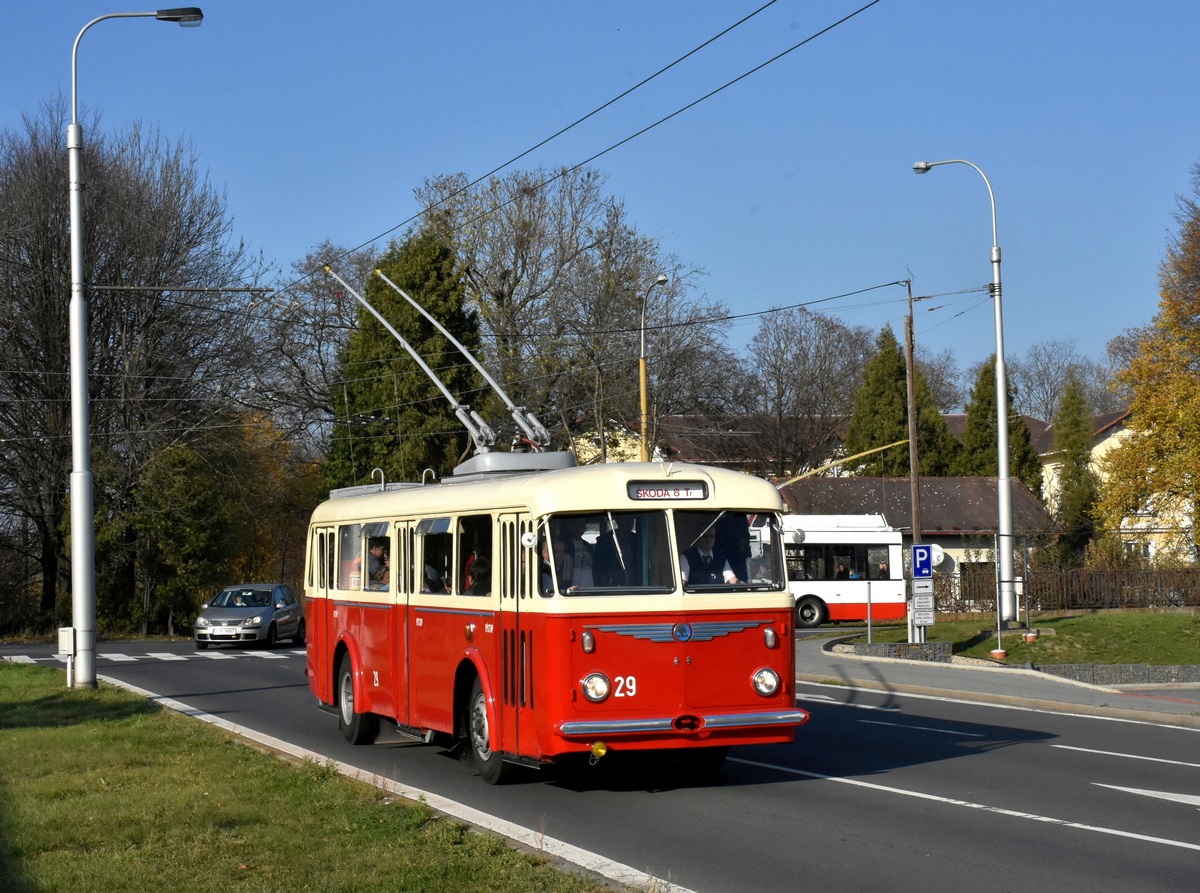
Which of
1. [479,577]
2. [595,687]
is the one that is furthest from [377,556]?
[595,687]

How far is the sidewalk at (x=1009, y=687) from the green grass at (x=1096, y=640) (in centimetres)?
242

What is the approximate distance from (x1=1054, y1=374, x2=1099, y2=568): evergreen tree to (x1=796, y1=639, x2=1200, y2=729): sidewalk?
113 ft

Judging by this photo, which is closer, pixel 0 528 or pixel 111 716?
pixel 111 716

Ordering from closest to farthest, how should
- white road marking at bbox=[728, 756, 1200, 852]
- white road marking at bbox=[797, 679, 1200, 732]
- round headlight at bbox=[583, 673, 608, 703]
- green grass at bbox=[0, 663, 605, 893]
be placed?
green grass at bbox=[0, 663, 605, 893], white road marking at bbox=[728, 756, 1200, 852], round headlight at bbox=[583, 673, 608, 703], white road marking at bbox=[797, 679, 1200, 732]

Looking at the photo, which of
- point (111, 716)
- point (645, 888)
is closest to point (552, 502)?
point (645, 888)

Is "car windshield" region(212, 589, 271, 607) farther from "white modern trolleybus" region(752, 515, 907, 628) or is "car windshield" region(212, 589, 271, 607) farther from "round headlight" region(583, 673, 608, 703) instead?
"round headlight" region(583, 673, 608, 703)

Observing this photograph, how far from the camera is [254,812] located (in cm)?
990

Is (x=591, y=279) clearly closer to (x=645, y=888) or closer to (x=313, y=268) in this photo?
(x=313, y=268)

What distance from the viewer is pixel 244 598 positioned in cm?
3538

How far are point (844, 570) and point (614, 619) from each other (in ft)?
113

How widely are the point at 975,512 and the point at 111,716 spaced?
165ft

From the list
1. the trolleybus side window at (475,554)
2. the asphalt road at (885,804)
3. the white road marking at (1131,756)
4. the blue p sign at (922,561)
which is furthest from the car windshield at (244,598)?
the white road marking at (1131,756)

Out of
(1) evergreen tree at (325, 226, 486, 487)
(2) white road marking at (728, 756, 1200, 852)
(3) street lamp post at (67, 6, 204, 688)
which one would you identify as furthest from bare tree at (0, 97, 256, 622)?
(2) white road marking at (728, 756, 1200, 852)

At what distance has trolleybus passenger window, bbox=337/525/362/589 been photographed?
15.5 meters
